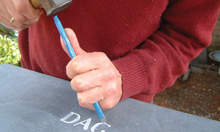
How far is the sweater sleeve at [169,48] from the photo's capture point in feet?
1.99

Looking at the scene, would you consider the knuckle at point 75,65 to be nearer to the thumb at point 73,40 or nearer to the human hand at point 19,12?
the thumb at point 73,40

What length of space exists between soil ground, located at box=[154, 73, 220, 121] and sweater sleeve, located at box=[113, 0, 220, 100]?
5.32ft

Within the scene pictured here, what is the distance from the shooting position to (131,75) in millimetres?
586

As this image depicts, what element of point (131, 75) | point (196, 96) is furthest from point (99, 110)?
point (196, 96)

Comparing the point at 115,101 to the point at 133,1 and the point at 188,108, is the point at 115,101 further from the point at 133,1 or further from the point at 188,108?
the point at 188,108

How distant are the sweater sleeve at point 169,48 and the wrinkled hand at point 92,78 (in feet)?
0.18

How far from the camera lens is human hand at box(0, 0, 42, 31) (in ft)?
1.60

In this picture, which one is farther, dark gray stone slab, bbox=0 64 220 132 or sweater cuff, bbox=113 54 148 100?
sweater cuff, bbox=113 54 148 100

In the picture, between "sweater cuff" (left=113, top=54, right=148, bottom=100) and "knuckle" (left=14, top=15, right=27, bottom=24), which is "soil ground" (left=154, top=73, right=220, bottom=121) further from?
"knuckle" (left=14, top=15, right=27, bottom=24)

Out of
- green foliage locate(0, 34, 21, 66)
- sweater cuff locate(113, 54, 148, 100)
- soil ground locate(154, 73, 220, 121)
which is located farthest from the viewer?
soil ground locate(154, 73, 220, 121)

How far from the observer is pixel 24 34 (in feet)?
2.87

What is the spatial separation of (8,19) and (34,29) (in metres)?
0.17

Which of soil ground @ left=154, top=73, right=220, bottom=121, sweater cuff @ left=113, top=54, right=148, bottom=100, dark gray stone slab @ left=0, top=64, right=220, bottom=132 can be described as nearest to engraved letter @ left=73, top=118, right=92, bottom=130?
dark gray stone slab @ left=0, top=64, right=220, bottom=132

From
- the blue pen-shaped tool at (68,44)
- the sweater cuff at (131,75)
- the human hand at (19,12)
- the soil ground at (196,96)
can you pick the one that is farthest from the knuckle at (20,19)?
the soil ground at (196,96)
